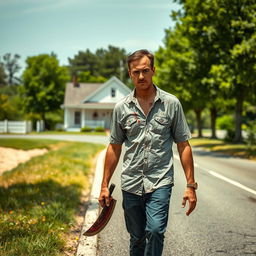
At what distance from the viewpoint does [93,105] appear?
47156 millimetres

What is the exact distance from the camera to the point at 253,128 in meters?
17.5

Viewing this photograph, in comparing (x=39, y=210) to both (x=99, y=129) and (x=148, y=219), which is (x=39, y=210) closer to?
(x=148, y=219)

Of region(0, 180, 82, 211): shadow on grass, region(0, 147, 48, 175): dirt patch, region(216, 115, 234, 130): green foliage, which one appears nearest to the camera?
region(0, 180, 82, 211): shadow on grass

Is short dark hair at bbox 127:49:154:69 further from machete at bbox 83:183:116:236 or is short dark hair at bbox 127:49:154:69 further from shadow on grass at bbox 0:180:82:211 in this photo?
shadow on grass at bbox 0:180:82:211

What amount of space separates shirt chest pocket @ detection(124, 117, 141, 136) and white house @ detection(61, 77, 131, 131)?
4371 centimetres

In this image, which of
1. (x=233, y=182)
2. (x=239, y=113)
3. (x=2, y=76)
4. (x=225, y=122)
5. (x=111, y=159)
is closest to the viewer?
(x=111, y=159)

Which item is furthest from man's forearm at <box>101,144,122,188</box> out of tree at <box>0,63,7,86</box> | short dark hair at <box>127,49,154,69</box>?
tree at <box>0,63,7,86</box>

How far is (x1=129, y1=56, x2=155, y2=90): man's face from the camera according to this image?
330 centimetres

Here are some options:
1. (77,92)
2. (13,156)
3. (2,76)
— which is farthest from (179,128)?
(2,76)

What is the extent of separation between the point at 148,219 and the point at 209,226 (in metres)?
2.47

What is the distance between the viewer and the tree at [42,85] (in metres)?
53.2

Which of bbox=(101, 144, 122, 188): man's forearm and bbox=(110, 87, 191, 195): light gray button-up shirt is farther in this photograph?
bbox=(101, 144, 122, 188): man's forearm

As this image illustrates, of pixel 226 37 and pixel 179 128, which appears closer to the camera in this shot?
pixel 179 128

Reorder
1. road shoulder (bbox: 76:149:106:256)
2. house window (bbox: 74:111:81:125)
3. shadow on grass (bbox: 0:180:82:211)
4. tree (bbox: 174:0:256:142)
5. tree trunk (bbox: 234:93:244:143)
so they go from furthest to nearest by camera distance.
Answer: house window (bbox: 74:111:81:125) < tree trunk (bbox: 234:93:244:143) < tree (bbox: 174:0:256:142) < shadow on grass (bbox: 0:180:82:211) < road shoulder (bbox: 76:149:106:256)
